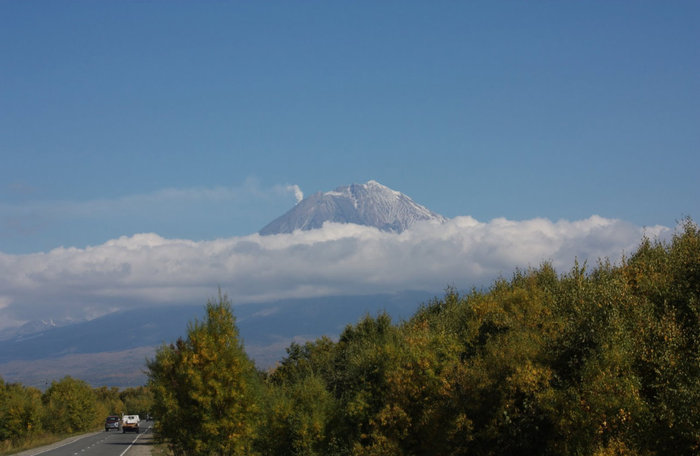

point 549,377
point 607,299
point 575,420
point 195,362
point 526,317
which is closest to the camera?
point 575,420

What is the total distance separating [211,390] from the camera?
3728 centimetres

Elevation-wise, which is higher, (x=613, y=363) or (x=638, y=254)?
(x=638, y=254)

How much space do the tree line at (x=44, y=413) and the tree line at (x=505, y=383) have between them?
81.3ft

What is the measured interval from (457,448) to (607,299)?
30.2 feet

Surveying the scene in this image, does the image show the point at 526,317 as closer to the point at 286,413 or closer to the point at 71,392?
the point at 286,413

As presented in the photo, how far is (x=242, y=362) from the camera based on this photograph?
3891 centimetres

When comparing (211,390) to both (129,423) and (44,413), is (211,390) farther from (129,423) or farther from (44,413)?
(129,423)

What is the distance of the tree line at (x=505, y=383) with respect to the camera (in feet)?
86.9

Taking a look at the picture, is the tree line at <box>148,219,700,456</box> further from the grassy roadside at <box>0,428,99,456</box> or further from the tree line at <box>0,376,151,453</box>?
the grassy roadside at <box>0,428,99,456</box>

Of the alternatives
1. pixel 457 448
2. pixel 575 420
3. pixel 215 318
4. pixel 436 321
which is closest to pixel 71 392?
pixel 436 321

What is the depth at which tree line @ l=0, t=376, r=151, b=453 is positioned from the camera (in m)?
87.6

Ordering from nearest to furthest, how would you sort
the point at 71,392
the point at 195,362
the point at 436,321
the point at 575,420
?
the point at 575,420
the point at 195,362
the point at 436,321
the point at 71,392

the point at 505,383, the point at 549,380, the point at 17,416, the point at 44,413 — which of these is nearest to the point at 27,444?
the point at 17,416

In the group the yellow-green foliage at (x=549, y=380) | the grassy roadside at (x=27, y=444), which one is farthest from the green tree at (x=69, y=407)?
the yellow-green foliage at (x=549, y=380)
